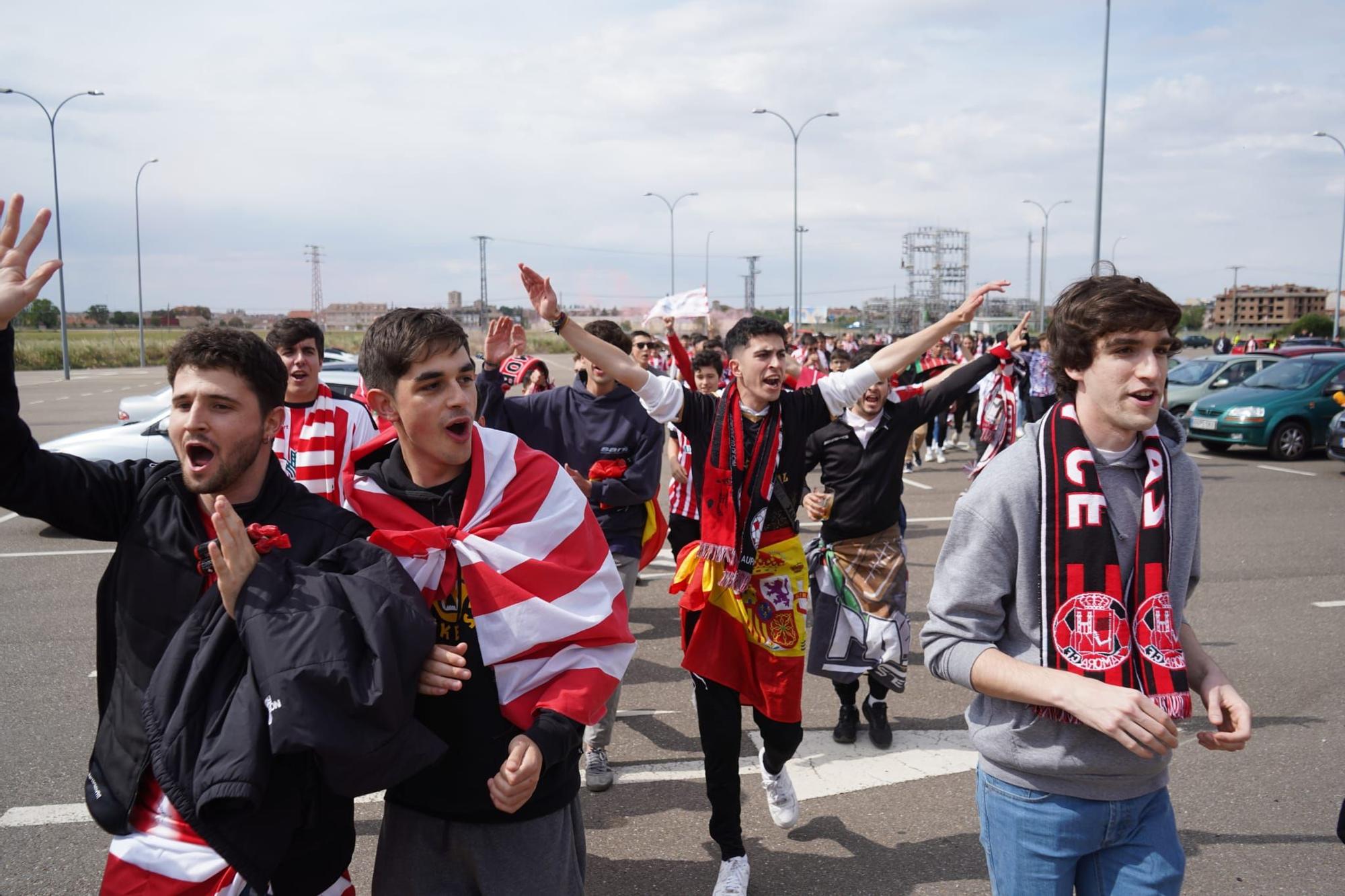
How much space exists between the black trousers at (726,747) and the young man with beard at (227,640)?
1661mm

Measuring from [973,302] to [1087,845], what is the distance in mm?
2632

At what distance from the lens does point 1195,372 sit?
21.0 metres

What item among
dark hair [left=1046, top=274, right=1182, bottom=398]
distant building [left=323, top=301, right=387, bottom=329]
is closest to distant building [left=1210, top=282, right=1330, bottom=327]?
distant building [left=323, top=301, right=387, bottom=329]

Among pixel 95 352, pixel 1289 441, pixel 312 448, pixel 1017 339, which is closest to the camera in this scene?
pixel 312 448

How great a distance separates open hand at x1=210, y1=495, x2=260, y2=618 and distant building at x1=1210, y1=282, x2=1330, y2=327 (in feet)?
546

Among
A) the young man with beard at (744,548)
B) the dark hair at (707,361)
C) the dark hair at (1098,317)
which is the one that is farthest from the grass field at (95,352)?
the dark hair at (1098,317)

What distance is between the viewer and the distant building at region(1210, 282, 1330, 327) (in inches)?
5901

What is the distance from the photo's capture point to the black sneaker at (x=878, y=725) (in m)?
5.02

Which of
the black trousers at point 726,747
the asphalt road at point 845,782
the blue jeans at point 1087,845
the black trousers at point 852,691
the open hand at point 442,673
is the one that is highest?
the open hand at point 442,673

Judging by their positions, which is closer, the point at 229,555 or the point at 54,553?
the point at 229,555

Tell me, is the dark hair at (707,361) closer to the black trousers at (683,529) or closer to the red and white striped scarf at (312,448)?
the black trousers at (683,529)

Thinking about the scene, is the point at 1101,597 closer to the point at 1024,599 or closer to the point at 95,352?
the point at 1024,599

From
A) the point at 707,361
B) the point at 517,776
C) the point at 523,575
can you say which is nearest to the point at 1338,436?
the point at 707,361

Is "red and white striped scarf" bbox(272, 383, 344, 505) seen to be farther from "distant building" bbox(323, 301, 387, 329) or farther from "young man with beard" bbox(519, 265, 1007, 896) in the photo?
"distant building" bbox(323, 301, 387, 329)
